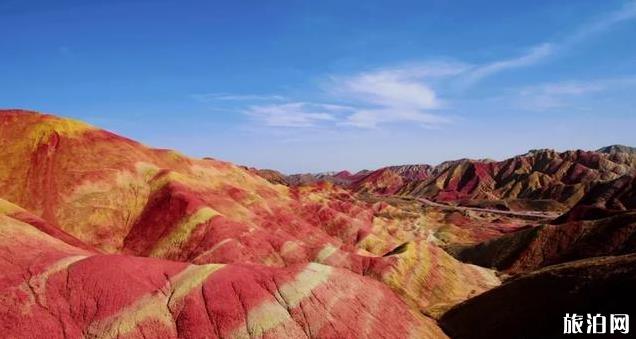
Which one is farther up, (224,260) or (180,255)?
(224,260)

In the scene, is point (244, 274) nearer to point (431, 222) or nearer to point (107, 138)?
point (107, 138)

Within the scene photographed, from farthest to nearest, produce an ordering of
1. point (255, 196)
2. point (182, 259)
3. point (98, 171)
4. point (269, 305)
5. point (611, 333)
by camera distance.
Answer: point (255, 196) < point (98, 171) < point (182, 259) < point (269, 305) < point (611, 333)

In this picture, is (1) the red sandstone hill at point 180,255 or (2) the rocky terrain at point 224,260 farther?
(2) the rocky terrain at point 224,260

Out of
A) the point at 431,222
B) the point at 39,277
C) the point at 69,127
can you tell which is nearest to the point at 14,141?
the point at 69,127

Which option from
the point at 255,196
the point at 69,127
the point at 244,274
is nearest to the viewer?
the point at 244,274

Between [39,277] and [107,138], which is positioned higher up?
Answer: [107,138]

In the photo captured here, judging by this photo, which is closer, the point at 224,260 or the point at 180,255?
the point at 224,260

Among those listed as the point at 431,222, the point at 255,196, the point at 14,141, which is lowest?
the point at 431,222

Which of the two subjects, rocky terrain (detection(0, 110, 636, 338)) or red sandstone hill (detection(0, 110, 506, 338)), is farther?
rocky terrain (detection(0, 110, 636, 338))
